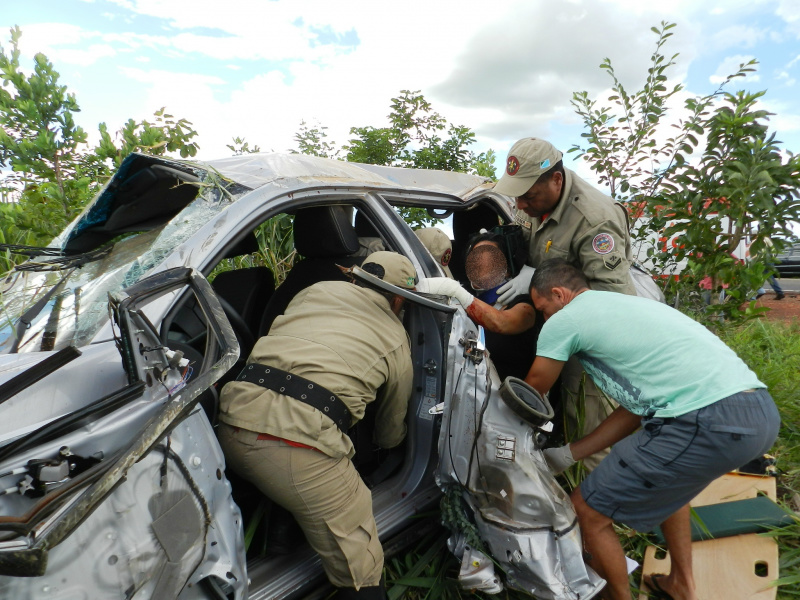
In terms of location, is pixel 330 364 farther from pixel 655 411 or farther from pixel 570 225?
pixel 570 225

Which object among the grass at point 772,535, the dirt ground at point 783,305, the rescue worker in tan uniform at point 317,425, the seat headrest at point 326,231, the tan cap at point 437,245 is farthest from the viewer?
the dirt ground at point 783,305

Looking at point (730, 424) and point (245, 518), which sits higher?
point (730, 424)

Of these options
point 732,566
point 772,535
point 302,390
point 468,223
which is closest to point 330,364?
point 302,390

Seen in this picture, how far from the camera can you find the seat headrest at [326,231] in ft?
8.11

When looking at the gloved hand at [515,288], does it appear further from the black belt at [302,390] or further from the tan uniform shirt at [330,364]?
the black belt at [302,390]

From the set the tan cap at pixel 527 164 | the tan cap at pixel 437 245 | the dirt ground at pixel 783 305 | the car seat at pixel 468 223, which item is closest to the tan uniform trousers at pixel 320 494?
the tan cap at pixel 437 245

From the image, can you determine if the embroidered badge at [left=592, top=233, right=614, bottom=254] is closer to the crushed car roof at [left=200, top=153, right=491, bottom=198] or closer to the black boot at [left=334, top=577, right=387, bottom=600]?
the crushed car roof at [left=200, top=153, right=491, bottom=198]

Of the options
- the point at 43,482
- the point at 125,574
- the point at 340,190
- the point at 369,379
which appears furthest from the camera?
the point at 340,190

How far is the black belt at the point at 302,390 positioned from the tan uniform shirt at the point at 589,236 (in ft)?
5.01

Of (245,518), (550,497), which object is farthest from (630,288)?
(245,518)

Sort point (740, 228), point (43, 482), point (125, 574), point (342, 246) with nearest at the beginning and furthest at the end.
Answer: point (43, 482)
point (125, 574)
point (342, 246)
point (740, 228)

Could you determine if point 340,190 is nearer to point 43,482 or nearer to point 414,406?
point 414,406

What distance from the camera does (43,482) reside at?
3.21ft

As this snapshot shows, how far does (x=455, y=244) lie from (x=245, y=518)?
8.18 ft
